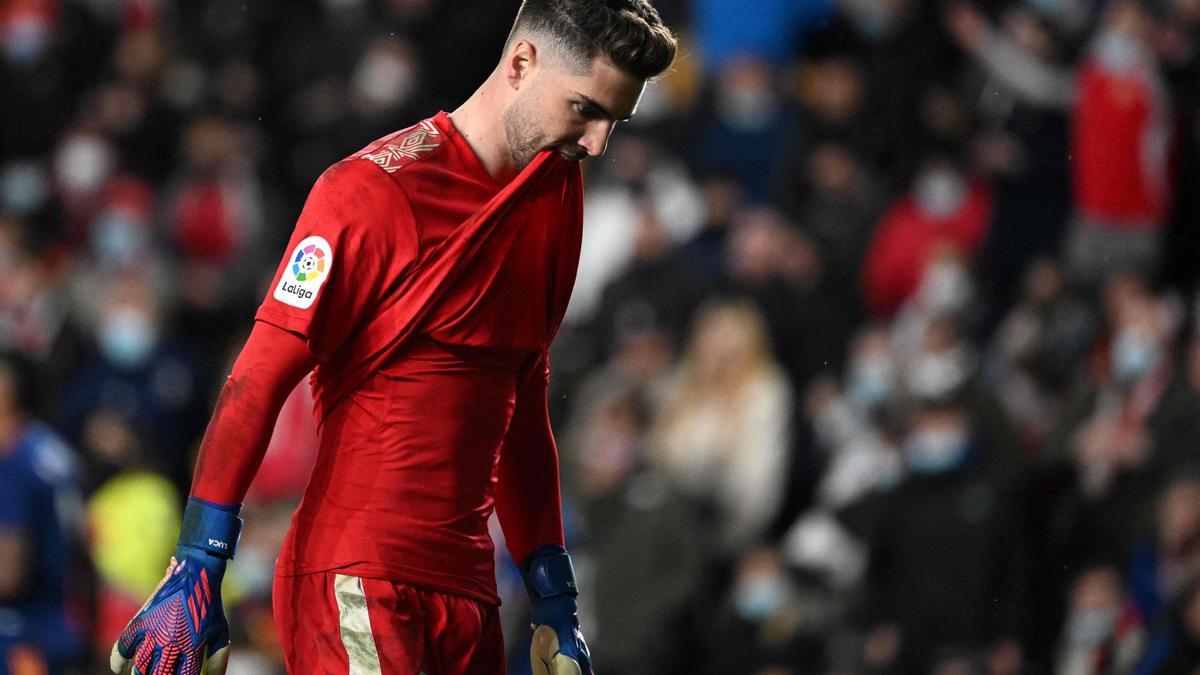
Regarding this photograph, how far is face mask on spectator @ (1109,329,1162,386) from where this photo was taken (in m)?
8.38

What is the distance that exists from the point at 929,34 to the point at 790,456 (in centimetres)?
281

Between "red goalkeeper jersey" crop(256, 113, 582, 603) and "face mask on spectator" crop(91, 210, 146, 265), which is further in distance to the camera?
"face mask on spectator" crop(91, 210, 146, 265)

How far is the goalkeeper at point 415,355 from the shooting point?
3.43 metres

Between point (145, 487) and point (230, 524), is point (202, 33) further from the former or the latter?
point (230, 524)

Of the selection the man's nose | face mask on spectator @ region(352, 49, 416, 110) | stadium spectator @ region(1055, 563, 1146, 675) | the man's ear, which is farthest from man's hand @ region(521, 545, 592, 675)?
face mask on spectator @ region(352, 49, 416, 110)

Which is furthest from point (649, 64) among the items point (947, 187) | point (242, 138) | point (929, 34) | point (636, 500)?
point (242, 138)

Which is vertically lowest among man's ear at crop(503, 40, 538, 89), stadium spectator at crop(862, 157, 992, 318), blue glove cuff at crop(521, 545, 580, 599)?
blue glove cuff at crop(521, 545, 580, 599)

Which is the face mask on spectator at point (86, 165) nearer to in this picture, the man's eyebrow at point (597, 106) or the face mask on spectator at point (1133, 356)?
the face mask on spectator at point (1133, 356)

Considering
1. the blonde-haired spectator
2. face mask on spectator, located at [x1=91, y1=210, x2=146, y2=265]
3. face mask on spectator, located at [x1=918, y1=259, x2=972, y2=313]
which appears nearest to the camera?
the blonde-haired spectator

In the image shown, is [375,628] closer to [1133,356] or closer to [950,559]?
[950,559]

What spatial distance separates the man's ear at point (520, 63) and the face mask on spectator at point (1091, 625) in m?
5.05

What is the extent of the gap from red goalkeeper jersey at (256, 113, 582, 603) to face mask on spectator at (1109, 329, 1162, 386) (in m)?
5.22

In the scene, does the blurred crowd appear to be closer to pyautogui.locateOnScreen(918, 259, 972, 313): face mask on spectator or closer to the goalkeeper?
pyautogui.locateOnScreen(918, 259, 972, 313): face mask on spectator

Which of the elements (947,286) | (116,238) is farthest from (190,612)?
(116,238)
